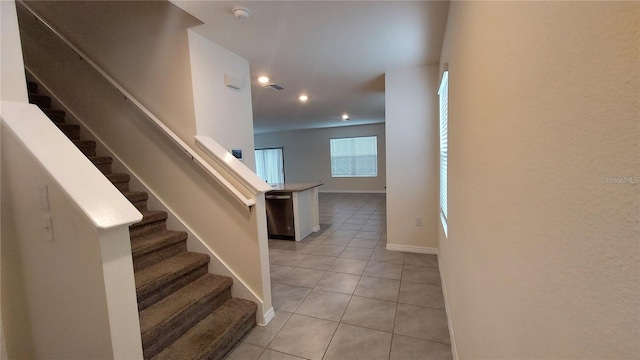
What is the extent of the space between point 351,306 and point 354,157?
7174 mm

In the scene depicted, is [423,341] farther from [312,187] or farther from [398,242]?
[312,187]

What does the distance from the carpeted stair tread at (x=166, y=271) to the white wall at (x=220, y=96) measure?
3.35ft

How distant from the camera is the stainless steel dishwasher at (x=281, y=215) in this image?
4.11m

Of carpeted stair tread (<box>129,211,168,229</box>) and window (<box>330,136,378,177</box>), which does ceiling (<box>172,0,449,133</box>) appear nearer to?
carpeted stair tread (<box>129,211,168,229</box>)

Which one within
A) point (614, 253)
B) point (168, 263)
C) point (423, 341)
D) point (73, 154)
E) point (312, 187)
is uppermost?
point (73, 154)

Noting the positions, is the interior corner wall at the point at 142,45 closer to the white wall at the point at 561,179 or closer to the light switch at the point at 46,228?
the light switch at the point at 46,228

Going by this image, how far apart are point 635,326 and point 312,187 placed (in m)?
4.23

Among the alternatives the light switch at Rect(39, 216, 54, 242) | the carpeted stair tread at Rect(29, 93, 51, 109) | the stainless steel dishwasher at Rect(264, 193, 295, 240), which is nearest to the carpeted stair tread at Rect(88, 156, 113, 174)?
the carpeted stair tread at Rect(29, 93, 51, 109)

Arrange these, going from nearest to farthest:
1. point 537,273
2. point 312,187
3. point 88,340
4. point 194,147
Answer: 1. point 537,273
2. point 88,340
3. point 194,147
4. point 312,187

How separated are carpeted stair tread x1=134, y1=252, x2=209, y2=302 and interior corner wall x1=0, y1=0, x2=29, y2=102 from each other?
1.20m

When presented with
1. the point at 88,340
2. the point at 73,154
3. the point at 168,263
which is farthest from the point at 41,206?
the point at 168,263

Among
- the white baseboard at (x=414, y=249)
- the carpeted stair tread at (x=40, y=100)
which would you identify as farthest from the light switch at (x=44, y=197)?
the white baseboard at (x=414, y=249)

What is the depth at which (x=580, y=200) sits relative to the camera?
0.42 metres

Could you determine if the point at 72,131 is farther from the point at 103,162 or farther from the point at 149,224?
the point at 149,224
